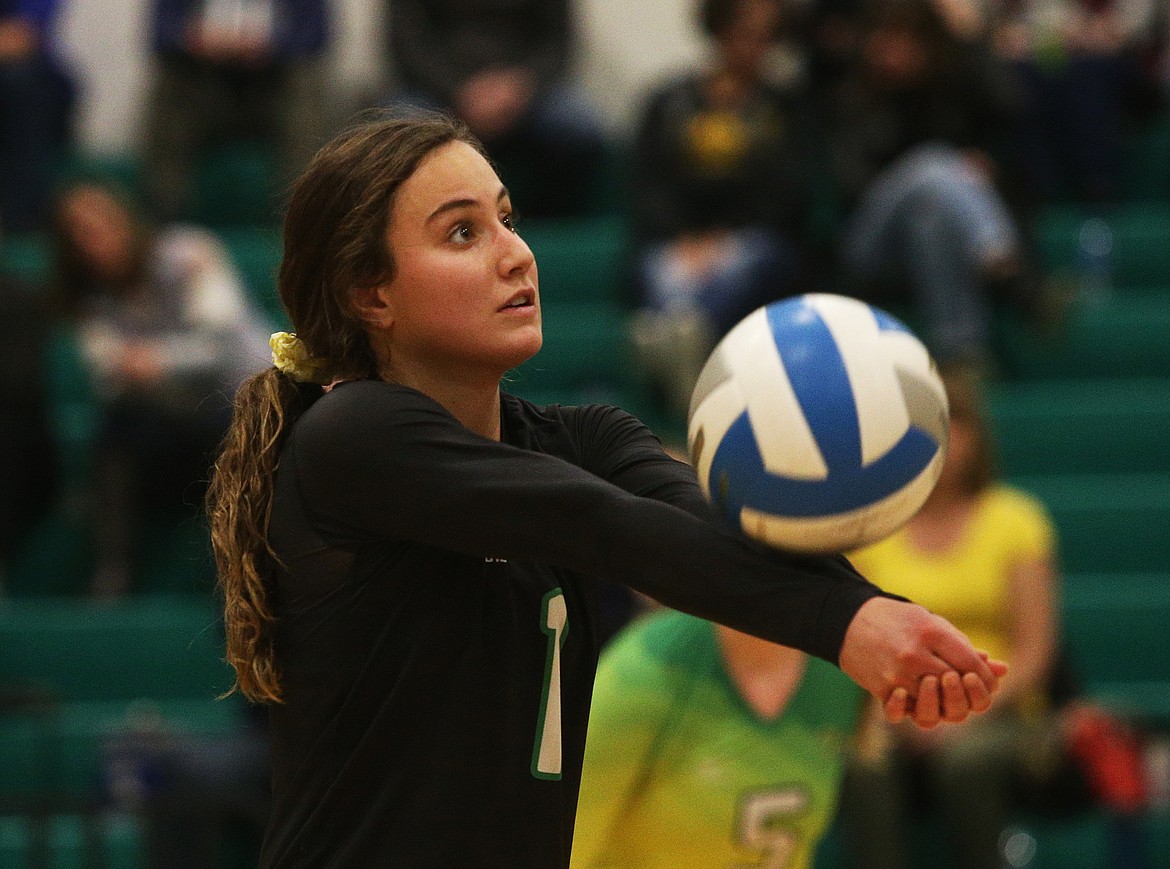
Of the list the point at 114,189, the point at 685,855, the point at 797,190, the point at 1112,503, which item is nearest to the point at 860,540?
the point at 685,855

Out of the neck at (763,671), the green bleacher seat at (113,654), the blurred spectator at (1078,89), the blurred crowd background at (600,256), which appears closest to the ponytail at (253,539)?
the neck at (763,671)

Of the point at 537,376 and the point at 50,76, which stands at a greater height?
the point at 50,76

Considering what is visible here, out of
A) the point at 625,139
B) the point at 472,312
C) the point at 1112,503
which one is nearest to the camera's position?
the point at 472,312

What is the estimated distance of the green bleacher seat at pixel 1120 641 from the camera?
5.73 m

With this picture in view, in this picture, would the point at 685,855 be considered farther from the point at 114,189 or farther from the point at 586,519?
the point at 114,189

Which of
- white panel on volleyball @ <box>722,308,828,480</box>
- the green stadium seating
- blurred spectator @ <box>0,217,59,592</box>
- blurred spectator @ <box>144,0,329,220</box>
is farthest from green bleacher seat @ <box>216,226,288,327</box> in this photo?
white panel on volleyball @ <box>722,308,828,480</box>

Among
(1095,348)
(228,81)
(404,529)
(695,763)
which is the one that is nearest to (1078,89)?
(1095,348)

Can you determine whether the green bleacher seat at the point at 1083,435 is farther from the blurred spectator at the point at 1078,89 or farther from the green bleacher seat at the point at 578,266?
the green bleacher seat at the point at 578,266

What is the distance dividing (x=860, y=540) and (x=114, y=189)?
556 centimetres

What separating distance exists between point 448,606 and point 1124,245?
19.0 feet

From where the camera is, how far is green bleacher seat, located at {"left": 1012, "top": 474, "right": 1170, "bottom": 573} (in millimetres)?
6133

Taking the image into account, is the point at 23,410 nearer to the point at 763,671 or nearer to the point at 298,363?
the point at 763,671

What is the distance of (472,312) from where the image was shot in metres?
2.07

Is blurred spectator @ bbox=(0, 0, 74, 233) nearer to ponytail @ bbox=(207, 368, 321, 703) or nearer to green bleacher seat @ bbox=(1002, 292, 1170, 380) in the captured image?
green bleacher seat @ bbox=(1002, 292, 1170, 380)
